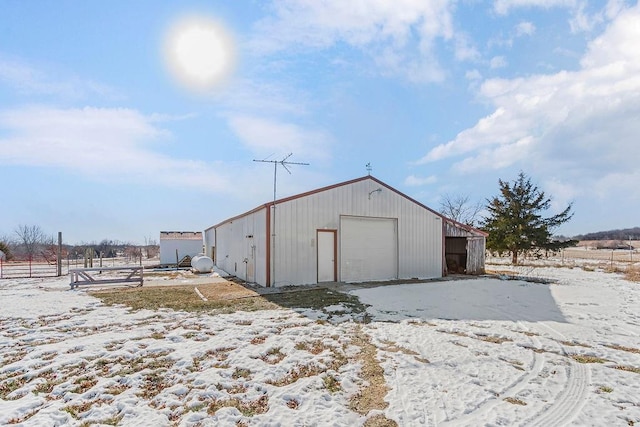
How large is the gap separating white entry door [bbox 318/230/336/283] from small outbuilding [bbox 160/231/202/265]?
18.2 metres

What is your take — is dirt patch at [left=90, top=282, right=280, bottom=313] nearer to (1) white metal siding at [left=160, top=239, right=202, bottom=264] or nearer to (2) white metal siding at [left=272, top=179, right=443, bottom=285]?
(2) white metal siding at [left=272, top=179, right=443, bottom=285]

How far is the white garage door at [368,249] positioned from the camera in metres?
14.7

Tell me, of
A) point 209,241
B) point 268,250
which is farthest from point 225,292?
point 209,241

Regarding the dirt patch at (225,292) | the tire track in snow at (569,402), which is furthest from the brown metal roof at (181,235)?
the tire track in snow at (569,402)

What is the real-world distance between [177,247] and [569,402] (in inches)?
1183

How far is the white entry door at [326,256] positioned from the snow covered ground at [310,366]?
492cm

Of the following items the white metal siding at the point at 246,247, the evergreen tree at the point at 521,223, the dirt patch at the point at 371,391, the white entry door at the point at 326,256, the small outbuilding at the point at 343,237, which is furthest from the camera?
the evergreen tree at the point at 521,223

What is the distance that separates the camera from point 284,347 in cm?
607

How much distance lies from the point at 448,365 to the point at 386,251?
10.6 m

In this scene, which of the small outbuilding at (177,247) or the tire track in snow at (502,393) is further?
the small outbuilding at (177,247)

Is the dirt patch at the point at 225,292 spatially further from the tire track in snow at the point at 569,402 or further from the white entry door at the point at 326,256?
the tire track in snow at the point at 569,402

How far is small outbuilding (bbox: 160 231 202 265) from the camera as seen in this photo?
29.5 metres

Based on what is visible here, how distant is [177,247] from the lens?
29797mm

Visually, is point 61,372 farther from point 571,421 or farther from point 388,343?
point 571,421
